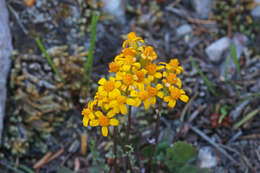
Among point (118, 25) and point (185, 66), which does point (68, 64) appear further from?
point (185, 66)

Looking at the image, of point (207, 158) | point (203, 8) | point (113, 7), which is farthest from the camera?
point (203, 8)

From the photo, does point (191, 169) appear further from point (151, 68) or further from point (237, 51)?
point (237, 51)

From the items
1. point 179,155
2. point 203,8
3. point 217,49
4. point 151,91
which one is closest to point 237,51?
point 217,49

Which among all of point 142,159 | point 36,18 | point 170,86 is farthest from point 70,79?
point 170,86

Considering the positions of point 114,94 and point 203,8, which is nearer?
point 114,94

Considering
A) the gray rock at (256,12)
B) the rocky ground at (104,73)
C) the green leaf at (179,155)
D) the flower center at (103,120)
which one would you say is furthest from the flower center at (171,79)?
the gray rock at (256,12)
